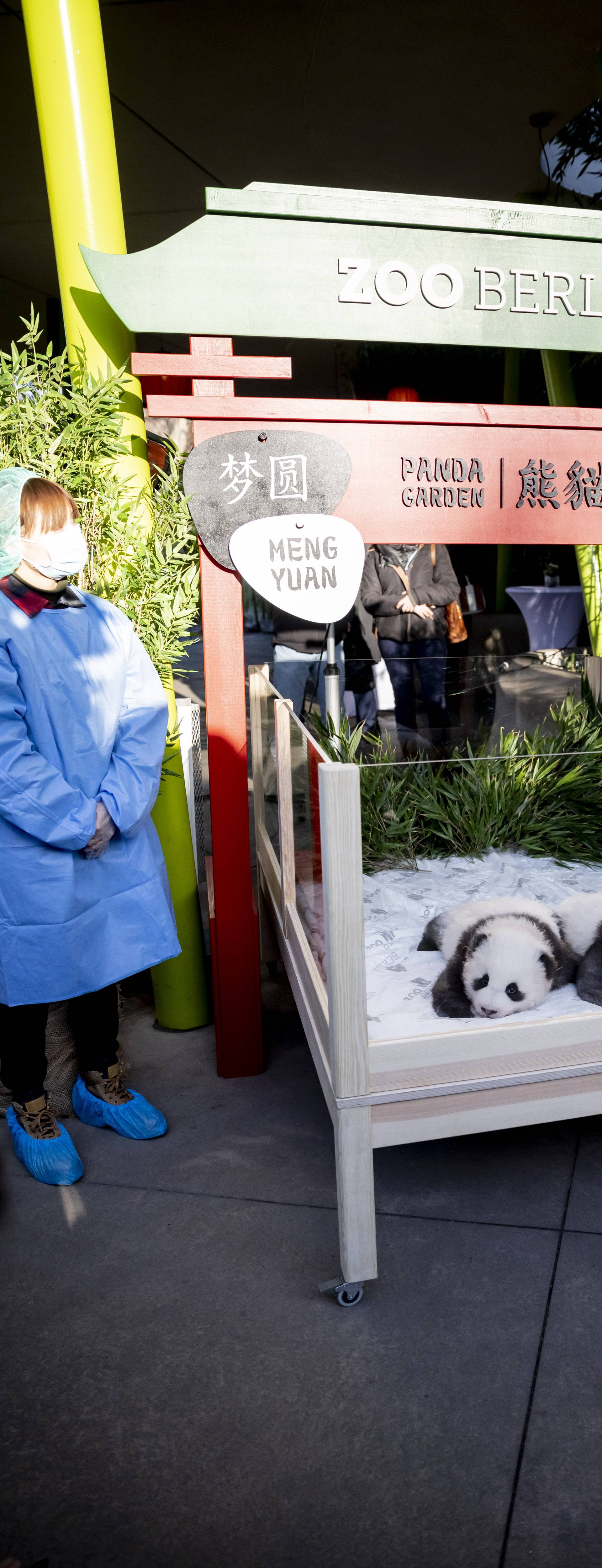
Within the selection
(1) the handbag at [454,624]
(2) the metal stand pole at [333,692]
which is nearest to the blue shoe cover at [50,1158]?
(2) the metal stand pole at [333,692]

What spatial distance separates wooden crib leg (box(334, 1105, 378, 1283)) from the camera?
5.71ft

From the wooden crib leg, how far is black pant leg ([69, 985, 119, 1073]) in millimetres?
895

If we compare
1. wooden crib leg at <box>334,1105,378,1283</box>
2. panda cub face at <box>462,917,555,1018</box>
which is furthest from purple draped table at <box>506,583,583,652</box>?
wooden crib leg at <box>334,1105,378,1283</box>

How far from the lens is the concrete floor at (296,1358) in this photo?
4.63 ft

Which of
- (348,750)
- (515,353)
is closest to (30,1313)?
(348,750)

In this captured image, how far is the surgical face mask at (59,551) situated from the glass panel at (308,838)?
606mm

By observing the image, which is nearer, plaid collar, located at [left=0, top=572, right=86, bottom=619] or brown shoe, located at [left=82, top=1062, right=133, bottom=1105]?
plaid collar, located at [left=0, top=572, right=86, bottom=619]

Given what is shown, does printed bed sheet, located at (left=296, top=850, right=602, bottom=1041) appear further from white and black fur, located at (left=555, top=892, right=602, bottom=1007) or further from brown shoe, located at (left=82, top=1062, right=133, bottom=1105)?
brown shoe, located at (left=82, top=1062, right=133, bottom=1105)

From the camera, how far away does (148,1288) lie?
1.91 meters

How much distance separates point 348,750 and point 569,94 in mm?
4107

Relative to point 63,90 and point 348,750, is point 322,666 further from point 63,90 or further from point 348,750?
point 63,90

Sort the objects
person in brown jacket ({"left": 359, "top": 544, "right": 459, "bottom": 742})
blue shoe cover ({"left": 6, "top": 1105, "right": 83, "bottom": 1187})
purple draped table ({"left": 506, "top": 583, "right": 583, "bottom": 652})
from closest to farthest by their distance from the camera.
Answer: blue shoe cover ({"left": 6, "top": 1105, "right": 83, "bottom": 1187})
person in brown jacket ({"left": 359, "top": 544, "right": 459, "bottom": 742})
purple draped table ({"left": 506, "top": 583, "right": 583, "bottom": 652})

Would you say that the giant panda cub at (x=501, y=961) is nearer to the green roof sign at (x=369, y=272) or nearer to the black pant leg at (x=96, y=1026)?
the black pant leg at (x=96, y=1026)

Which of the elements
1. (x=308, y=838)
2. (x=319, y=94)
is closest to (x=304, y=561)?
(x=308, y=838)
